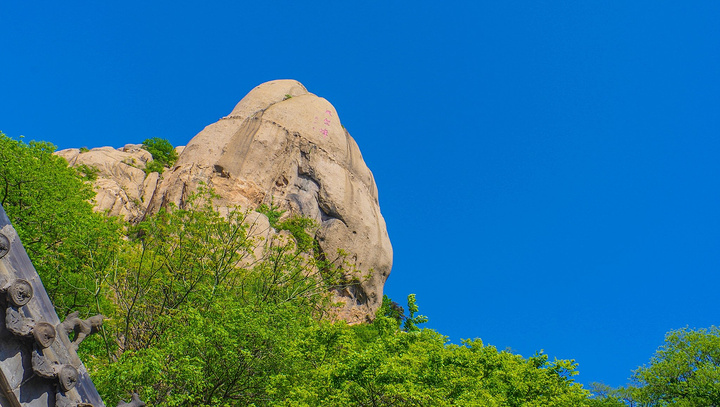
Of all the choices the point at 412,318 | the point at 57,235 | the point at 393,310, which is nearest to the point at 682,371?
the point at 412,318

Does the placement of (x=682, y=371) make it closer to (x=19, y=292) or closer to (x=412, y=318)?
(x=412, y=318)

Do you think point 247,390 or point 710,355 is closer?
point 247,390

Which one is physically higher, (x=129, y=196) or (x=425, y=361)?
(x=129, y=196)

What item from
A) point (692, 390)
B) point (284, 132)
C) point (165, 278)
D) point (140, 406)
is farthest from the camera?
point (284, 132)

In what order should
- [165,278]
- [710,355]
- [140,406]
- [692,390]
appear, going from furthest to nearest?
[710,355]
[692,390]
[165,278]
[140,406]

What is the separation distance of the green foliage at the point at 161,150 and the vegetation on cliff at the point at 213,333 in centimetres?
2200

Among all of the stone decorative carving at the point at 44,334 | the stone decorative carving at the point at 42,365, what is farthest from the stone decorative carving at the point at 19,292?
the stone decorative carving at the point at 42,365

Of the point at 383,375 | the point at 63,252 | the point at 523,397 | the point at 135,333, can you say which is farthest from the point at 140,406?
the point at 63,252

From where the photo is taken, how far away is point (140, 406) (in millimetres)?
5121

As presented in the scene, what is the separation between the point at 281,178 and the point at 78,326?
36.0 meters

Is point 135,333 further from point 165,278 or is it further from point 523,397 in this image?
point 523,397

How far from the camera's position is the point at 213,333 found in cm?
1234

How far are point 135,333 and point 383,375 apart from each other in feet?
26.3

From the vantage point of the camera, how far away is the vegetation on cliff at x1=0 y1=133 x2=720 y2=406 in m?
11.7
